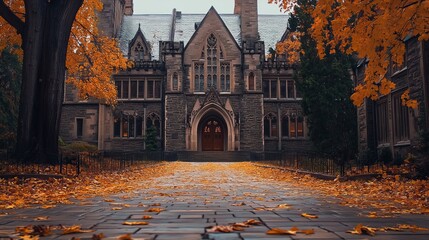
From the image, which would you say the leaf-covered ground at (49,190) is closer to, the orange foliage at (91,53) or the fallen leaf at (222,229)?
the fallen leaf at (222,229)

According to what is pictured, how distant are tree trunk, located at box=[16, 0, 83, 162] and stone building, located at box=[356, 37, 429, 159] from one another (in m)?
9.85

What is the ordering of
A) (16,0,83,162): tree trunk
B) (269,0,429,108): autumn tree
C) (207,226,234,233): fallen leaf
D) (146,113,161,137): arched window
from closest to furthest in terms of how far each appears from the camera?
1. (207,226,234,233): fallen leaf
2. (269,0,429,108): autumn tree
3. (16,0,83,162): tree trunk
4. (146,113,161,137): arched window

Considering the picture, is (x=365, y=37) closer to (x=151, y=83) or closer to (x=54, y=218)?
(x=54, y=218)

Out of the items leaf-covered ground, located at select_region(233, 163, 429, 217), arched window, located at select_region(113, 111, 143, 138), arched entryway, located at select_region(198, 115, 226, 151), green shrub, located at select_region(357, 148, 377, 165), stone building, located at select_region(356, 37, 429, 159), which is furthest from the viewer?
arched entryway, located at select_region(198, 115, 226, 151)

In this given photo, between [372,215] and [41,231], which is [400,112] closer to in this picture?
[372,215]

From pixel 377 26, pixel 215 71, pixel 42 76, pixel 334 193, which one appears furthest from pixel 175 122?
pixel 377 26

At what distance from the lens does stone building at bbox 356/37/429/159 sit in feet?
44.5

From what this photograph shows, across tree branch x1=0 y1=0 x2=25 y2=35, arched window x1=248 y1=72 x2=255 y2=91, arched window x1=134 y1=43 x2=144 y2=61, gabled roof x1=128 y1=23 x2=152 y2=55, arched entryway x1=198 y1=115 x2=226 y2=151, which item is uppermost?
gabled roof x1=128 y1=23 x2=152 y2=55

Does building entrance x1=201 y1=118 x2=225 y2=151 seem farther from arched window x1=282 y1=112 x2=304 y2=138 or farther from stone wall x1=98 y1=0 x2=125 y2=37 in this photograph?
stone wall x1=98 y1=0 x2=125 y2=37

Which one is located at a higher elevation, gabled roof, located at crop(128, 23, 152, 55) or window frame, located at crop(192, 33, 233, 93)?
gabled roof, located at crop(128, 23, 152, 55)

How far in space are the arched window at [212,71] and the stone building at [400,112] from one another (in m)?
20.3

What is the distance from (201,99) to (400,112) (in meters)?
24.0

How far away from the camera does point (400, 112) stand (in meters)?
16.5

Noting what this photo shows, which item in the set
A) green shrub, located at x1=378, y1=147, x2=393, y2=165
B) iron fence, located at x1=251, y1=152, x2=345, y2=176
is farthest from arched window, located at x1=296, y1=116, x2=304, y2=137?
green shrub, located at x1=378, y1=147, x2=393, y2=165
